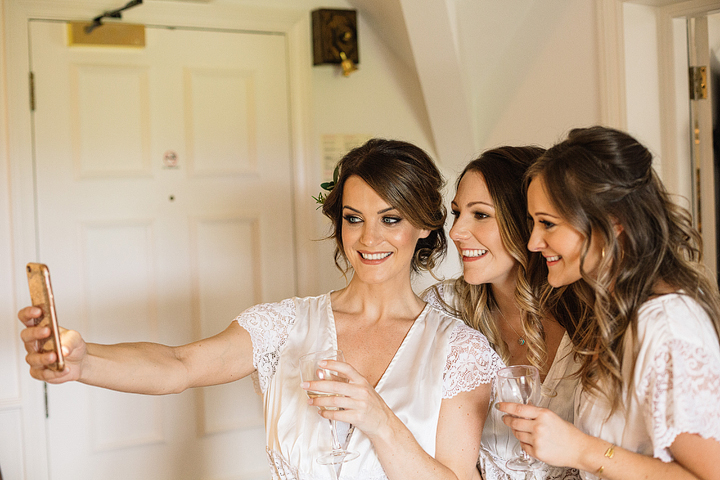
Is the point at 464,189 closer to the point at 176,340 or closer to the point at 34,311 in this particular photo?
the point at 34,311

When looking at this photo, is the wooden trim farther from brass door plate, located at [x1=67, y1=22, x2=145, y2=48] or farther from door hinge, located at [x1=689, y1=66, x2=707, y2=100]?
brass door plate, located at [x1=67, y1=22, x2=145, y2=48]

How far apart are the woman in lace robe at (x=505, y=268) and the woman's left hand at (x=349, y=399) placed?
458 millimetres

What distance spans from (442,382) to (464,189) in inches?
23.0

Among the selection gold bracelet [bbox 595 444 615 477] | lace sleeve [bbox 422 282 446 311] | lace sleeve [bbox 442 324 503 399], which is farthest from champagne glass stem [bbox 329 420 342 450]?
lace sleeve [bbox 422 282 446 311]

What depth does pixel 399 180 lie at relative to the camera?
1.85 meters

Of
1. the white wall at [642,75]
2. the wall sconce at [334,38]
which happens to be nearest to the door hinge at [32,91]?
the wall sconce at [334,38]

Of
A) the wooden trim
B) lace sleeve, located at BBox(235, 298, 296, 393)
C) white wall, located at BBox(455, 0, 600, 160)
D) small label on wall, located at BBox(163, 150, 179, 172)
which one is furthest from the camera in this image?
small label on wall, located at BBox(163, 150, 179, 172)

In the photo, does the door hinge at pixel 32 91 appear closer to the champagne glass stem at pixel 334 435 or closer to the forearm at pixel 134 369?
the forearm at pixel 134 369

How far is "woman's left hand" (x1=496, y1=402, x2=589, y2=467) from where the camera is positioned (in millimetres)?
1347

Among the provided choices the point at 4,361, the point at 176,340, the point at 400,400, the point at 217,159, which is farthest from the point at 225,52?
the point at 400,400

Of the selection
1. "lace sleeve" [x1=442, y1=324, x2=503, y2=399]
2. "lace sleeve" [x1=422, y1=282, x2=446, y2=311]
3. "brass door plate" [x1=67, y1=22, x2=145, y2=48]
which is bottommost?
"lace sleeve" [x1=442, y1=324, x2=503, y2=399]

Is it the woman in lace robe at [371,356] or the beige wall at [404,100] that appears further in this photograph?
the beige wall at [404,100]

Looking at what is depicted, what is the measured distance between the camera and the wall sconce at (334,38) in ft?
10.5

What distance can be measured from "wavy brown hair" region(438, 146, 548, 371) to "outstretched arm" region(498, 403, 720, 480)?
18.7 inches
